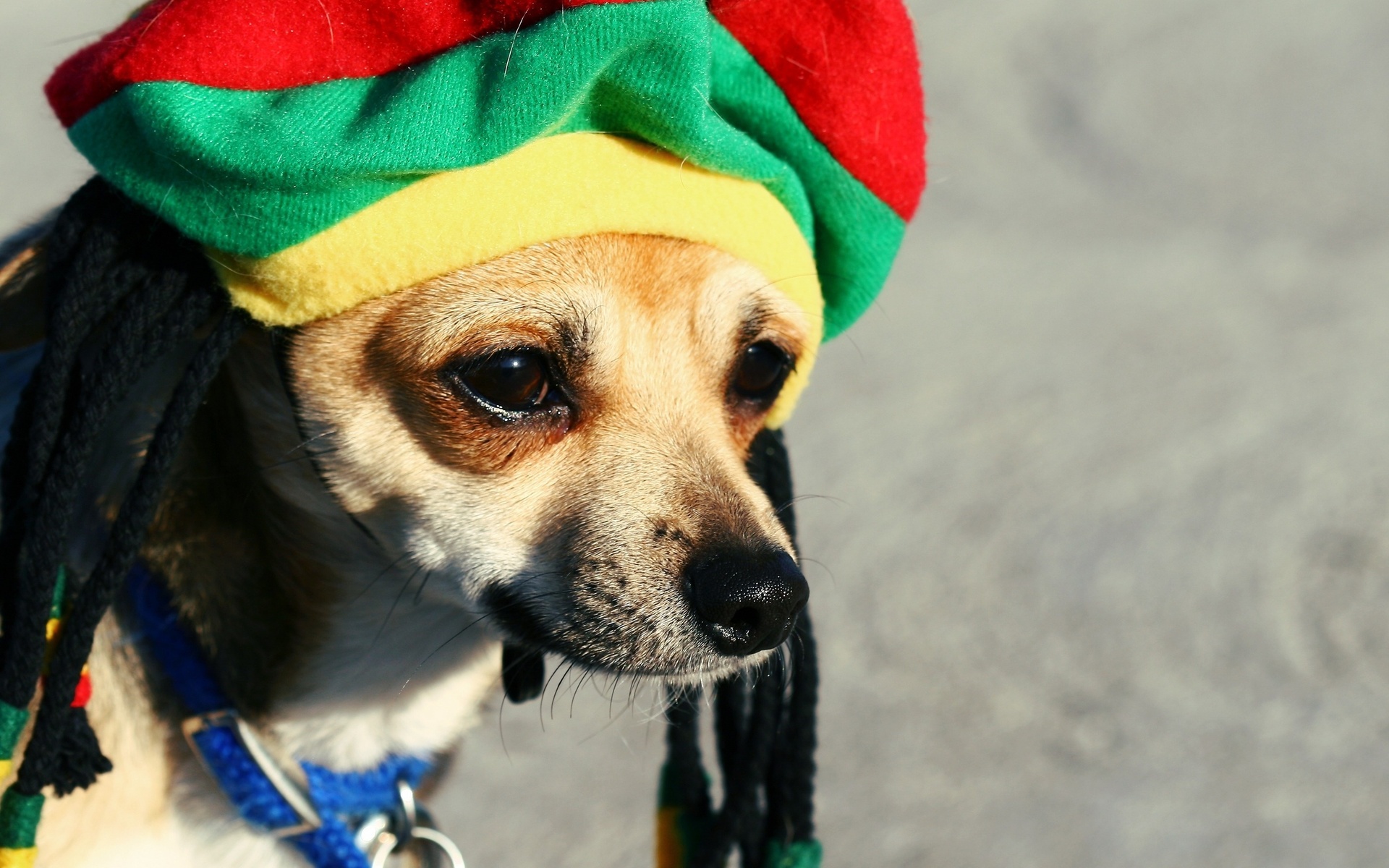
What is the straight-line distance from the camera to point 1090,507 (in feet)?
12.8

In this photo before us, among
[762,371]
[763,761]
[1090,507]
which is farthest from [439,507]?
[1090,507]

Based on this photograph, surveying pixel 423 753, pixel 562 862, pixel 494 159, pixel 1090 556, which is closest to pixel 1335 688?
pixel 1090 556

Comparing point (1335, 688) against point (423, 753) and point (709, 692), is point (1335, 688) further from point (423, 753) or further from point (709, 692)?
point (423, 753)

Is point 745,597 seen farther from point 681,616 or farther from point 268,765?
point 268,765

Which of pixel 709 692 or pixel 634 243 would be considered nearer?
pixel 634 243

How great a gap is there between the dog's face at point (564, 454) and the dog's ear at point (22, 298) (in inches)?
14.3

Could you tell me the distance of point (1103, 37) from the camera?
23.3 feet

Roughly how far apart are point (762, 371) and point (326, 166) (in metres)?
0.76

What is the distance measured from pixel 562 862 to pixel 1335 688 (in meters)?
1.86

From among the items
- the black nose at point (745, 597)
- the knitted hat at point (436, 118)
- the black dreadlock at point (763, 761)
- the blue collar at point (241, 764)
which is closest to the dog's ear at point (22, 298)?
the knitted hat at point (436, 118)

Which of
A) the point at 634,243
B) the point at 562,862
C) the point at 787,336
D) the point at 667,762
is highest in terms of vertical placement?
the point at 634,243

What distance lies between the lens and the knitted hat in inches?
58.6

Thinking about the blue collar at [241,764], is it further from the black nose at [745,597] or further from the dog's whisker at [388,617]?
the black nose at [745,597]

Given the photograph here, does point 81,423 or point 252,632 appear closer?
point 81,423
